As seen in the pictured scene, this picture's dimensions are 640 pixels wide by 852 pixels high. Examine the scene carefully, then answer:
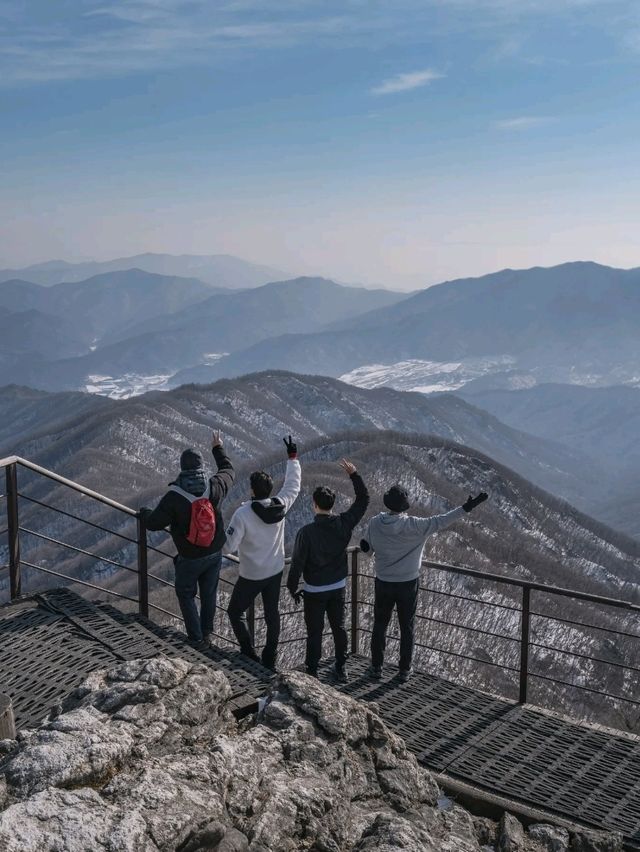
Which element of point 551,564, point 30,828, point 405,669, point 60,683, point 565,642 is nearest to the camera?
point 30,828

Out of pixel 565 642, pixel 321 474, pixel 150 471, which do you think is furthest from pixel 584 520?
pixel 150 471

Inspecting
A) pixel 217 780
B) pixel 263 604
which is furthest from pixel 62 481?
pixel 217 780

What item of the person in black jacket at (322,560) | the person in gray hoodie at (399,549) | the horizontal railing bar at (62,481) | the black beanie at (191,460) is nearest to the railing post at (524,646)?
the person in gray hoodie at (399,549)

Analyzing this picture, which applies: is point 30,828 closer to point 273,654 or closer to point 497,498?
point 273,654

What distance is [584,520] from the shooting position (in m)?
112

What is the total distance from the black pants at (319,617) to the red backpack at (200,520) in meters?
1.09

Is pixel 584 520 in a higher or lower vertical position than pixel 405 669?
lower

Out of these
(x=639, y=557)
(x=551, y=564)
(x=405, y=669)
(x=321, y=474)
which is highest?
(x=405, y=669)

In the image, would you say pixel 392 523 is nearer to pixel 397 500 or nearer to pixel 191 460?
pixel 397 500

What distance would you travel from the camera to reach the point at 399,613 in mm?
7902

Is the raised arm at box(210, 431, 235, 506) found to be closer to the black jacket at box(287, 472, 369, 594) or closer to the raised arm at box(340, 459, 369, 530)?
the black jacket at box(287, 472, 369, 594)

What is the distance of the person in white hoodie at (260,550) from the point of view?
7.35 meters

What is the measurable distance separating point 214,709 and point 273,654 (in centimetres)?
250

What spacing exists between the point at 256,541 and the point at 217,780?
3335 millimetres
